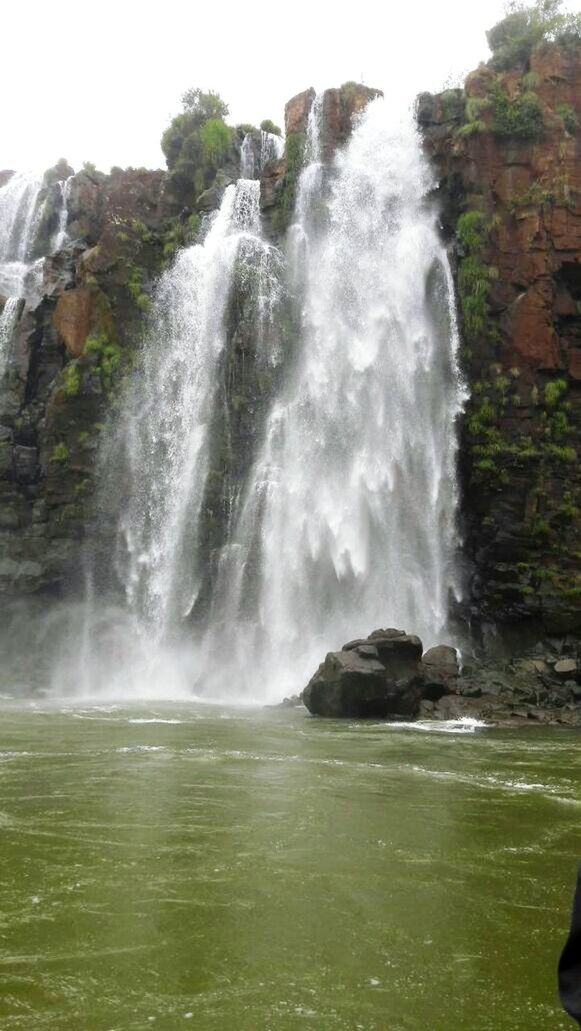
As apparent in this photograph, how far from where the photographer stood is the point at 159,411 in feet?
105

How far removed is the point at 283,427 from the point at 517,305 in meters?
9.54

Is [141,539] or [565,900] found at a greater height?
[141,539]

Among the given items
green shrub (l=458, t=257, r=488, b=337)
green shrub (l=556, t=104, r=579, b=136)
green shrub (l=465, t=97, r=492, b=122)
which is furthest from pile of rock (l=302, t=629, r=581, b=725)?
green shrub (l=465, t=97, r=492, b=122)

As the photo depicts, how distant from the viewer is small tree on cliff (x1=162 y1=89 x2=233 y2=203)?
124 feet

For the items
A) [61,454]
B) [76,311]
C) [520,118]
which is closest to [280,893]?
[61,454]

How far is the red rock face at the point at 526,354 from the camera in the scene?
28.2 meters

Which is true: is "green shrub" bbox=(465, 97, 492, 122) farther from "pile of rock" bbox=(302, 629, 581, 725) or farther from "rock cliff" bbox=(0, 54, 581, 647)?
"pile of rock" bbox=(302, 629, 581, 725)

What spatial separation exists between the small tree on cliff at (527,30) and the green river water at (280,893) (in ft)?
100

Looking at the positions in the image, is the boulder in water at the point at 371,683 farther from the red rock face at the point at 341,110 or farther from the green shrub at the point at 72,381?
the red rock face at the point at 341,110

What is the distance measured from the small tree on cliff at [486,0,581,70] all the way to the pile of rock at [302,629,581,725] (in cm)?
2495

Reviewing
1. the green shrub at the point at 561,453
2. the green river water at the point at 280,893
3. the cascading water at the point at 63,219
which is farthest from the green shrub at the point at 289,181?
the green river water at the point at 280,893

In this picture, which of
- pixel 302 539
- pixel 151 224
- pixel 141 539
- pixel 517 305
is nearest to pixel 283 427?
pixel 302 539

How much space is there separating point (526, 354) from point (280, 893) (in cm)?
2631

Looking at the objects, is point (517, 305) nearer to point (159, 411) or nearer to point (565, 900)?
point (159, 411)
